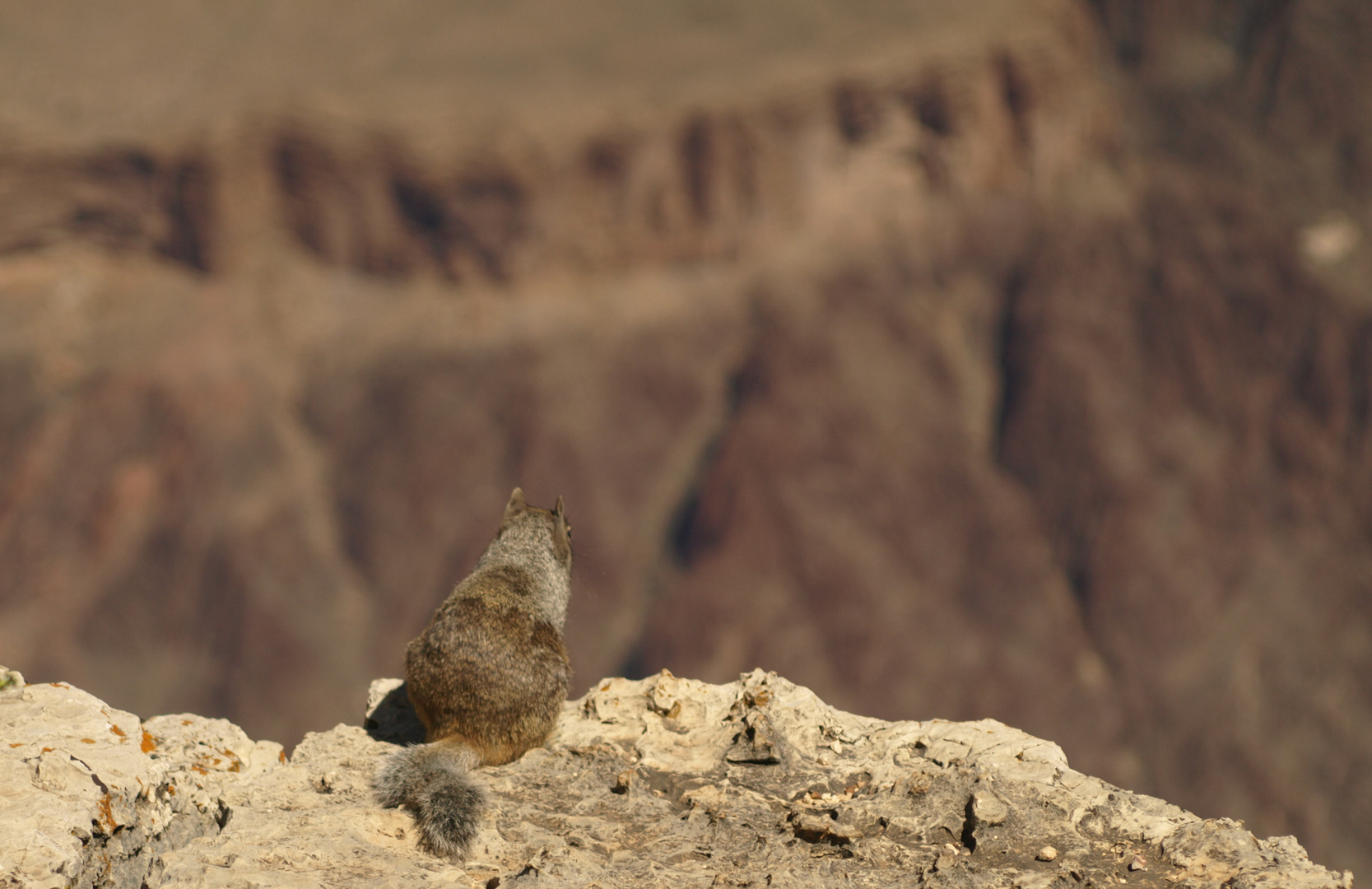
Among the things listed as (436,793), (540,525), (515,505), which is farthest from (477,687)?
(515,505)

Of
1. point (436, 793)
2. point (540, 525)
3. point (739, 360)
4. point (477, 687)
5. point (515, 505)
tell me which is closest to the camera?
point (436, 793)

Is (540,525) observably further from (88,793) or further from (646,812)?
(88,793)

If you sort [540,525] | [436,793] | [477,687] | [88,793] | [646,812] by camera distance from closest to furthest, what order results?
[88,793], [436,793], [646,812], [477,687], [540,525]

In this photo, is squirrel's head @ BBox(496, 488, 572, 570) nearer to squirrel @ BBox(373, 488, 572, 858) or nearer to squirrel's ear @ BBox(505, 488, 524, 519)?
squirrel's ear @ BBox(505, 488, 524, 519)

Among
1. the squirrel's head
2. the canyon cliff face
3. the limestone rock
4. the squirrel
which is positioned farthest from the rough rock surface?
the canyon cliff face

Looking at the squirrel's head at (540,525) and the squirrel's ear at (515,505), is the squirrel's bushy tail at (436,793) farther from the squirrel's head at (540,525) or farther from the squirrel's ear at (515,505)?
the squirrel's ear at (515,505)
